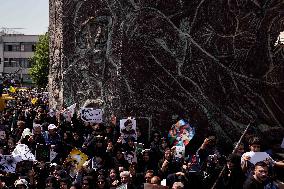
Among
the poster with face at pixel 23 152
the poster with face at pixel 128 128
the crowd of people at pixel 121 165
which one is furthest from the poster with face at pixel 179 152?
the poster with face at pixel 23 152

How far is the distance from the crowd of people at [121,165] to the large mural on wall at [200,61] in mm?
2033

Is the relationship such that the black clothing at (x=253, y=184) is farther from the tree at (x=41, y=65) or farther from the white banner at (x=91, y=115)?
→ the tree at (x=41, y=65)

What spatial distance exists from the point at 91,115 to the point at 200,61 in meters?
3.61

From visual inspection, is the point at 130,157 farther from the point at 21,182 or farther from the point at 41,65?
the point at 41,65

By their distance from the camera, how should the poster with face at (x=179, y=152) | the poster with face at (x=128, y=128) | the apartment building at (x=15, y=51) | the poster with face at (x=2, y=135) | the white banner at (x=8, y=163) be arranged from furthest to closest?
1. the apartment building at (x=15, y=51)
2. the poster with face at (x=2, y=135)
3. the poster with face at (x=128, y=128)
4. the poster with face at (x=179, y=152)
5. the white banner at (x=8, y=163)

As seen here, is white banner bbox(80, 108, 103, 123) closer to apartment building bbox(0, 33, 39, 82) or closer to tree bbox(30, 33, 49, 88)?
tree bbox(30, 33, 49, 88)

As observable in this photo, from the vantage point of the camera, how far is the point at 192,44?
13.9 m

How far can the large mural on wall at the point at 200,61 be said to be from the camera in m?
13.7

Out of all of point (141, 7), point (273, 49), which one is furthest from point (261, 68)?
point (141, 7)

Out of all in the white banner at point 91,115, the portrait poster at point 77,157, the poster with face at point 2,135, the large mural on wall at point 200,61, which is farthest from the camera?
the large mural on wall at point 200,61

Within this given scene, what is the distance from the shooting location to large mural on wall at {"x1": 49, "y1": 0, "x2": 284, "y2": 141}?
13703mm

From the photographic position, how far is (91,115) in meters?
12.9

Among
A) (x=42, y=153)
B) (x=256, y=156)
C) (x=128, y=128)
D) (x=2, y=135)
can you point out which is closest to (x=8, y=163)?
(x=42, y=153)

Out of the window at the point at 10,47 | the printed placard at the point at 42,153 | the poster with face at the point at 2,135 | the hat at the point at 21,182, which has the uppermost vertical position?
the window at the point at 10,47
